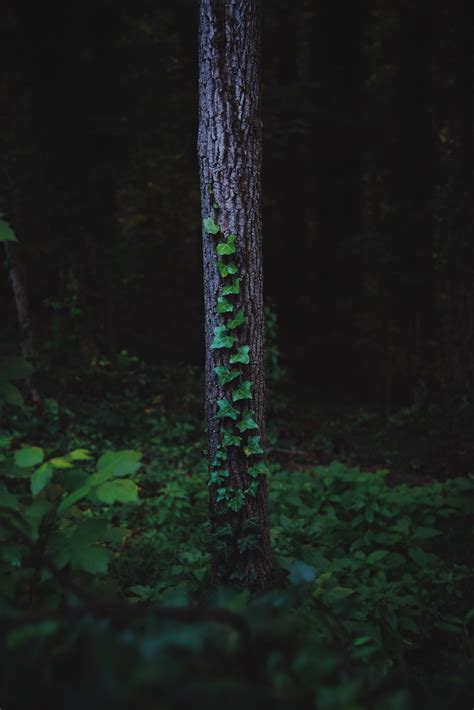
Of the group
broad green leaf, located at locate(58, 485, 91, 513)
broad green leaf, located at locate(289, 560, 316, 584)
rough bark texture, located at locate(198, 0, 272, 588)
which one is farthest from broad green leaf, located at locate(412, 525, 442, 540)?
broad green leaf, located at locate(58, 485, 91, 513)

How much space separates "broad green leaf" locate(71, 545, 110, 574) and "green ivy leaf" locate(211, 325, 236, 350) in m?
1.74

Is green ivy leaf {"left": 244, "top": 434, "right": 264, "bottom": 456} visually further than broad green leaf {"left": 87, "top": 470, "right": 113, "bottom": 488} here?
Yes

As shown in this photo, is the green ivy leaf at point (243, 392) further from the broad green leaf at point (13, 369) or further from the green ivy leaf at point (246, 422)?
the broad green leaf at point (13, 369)

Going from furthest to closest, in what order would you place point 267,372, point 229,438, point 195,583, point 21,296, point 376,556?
1. point 267,372
2. point 21,296
3. point 376,556
4. point 195,583
5. point 229,438

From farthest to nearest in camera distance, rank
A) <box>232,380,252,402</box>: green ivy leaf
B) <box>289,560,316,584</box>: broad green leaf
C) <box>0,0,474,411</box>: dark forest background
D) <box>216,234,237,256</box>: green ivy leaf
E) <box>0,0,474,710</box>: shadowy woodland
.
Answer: <box>0,0,474,411</box>: dark forest background, <box>232,380,252,402</box>: green ivy leaf, <box>216,234,237,256</box>: green ivy leaf, <box>289,560,316,584</box>: broad green leaf, <box>0,0,474,710</box>: shadowy woodland

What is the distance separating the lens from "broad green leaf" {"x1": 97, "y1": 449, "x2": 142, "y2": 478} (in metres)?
1.49

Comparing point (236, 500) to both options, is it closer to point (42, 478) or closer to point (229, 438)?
point (229, 438)

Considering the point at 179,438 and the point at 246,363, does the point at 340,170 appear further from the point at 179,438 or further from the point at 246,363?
the point at 246,363

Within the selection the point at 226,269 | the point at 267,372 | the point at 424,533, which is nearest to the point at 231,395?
the point at 226,269

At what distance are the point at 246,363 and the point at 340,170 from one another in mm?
14539

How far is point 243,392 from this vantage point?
10.2ft

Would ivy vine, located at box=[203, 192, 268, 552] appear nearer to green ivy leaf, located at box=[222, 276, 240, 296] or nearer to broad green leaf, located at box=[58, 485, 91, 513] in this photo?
green ivy leaf, located at box=[222, 276, 240, 296]

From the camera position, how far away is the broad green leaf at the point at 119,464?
1.49 meters

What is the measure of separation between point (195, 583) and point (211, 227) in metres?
2.34
